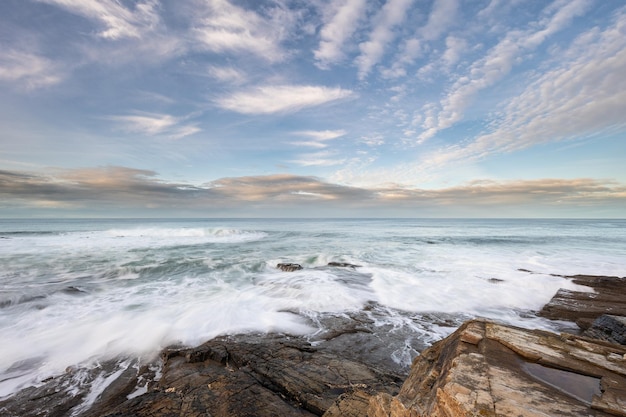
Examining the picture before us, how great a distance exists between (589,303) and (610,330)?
12.3 feet

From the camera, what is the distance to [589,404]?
8.14 ft

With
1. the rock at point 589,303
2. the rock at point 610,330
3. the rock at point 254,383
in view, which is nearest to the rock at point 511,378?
the rock at point 254,383

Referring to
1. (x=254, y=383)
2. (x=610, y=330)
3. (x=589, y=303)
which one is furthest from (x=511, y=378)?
(x=589, y=303)

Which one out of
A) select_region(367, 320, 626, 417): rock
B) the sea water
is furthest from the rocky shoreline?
the sea water

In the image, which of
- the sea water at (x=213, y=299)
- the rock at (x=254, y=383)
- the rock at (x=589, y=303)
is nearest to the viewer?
the rock at (x=254, y=383)

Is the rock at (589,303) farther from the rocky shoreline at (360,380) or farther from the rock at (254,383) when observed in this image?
the rock at (254,383)

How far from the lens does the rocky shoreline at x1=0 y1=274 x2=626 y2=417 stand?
A: 2.64 meters

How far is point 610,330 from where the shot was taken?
672cm

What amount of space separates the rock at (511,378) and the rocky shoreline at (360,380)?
0.01 m

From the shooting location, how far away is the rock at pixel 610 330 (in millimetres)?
6418

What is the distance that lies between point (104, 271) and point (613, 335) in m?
21.9

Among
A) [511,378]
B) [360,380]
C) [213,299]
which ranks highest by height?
[511,378]

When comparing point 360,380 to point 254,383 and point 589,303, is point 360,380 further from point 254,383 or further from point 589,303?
point 589,303

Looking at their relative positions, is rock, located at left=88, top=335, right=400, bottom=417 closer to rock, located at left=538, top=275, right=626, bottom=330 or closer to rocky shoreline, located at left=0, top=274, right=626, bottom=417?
rocky shoreline, located at left=0, top=274, right=626, bottom=417
